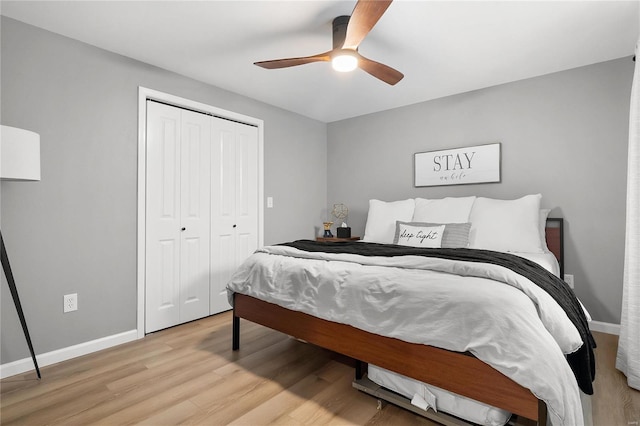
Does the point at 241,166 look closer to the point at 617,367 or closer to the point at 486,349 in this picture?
the point at 486,349

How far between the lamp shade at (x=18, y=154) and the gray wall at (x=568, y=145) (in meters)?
3.53

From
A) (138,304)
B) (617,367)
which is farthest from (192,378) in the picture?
(617,367)

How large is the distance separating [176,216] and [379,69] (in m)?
2.23

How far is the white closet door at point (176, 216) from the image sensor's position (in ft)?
9.66

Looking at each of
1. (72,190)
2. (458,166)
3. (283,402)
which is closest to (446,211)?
(458,166)

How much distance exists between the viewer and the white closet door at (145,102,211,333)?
295 cm

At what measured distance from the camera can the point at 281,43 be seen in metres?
2.57

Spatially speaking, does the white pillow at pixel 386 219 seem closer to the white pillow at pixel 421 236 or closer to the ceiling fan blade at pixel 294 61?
the white pillow at pixel 421 236

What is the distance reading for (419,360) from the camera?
1.55m

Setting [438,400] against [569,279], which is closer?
[438,400]

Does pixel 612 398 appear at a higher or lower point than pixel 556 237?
lower

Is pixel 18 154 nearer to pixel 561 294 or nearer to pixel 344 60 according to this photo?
pixel 344 60

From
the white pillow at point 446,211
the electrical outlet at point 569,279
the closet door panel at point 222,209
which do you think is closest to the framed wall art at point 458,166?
the white pillow at point 446,211

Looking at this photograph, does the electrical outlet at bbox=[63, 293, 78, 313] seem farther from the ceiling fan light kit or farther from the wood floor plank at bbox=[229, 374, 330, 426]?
the ceiling fan light kit
